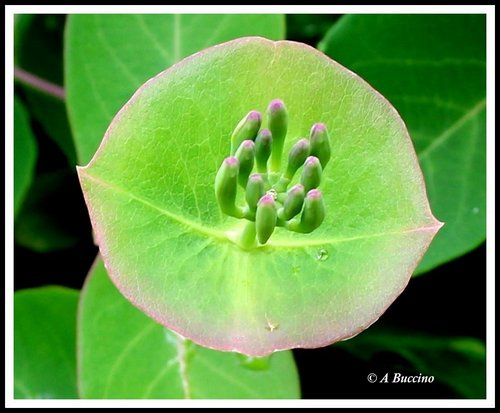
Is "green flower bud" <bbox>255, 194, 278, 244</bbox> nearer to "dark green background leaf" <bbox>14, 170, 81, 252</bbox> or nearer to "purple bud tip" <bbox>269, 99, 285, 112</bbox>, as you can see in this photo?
"purple bud tip" <bbox>269, 99, 285, 112</bbox>

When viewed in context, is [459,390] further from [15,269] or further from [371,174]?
[15,269]

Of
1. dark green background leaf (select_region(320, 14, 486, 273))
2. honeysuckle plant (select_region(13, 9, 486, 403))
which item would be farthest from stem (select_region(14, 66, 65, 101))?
dark green background leaf (select_region(320, 14, 486, 273))

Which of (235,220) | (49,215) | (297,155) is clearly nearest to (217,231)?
(235,220)

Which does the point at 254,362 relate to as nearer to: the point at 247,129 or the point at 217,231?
the point at 217,231

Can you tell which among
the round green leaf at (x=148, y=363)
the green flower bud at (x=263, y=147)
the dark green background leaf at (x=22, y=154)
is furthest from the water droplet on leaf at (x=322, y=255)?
the dark green background leaf at (x=22, y=154)

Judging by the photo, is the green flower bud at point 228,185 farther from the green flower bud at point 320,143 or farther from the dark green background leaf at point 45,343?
the dark green background leaf at point 45,343

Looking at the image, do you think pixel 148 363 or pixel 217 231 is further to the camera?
pixel 148 363
